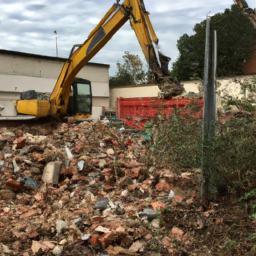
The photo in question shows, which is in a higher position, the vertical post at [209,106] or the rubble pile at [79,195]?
the vertical post at [209,106]

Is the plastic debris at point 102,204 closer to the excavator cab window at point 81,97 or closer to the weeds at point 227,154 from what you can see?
the weeds at point 227,154

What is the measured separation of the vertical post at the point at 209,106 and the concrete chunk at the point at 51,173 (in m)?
2.77

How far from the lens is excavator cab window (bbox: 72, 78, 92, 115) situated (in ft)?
33.3

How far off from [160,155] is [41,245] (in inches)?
93.9

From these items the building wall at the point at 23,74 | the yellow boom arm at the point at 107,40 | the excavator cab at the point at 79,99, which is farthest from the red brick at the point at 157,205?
the building wall at the point at 23,74

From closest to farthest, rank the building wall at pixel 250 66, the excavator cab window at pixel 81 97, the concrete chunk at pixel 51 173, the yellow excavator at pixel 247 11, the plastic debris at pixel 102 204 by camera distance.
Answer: the plastic debris at pixel 102 204, the concrete chunk at pixel 51 173, the excavator cab window at pixel 81 97, the yellow excavator at pixel 247 11, the building wall at pixel 250 66

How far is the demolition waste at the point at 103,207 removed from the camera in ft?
12.0

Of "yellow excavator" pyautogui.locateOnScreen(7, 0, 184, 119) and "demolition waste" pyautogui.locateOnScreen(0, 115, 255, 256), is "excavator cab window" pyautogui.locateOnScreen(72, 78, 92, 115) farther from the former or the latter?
"demolition waste" pyautogui.locateOnScreen(0, 115, 255, 256)

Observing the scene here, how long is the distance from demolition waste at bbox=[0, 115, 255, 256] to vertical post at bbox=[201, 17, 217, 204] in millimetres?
379

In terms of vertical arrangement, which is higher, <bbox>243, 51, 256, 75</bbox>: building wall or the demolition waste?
<bbox>243, 51, 256, 75</bbox>: building wall

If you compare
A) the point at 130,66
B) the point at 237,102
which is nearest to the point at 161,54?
the point at 237,102

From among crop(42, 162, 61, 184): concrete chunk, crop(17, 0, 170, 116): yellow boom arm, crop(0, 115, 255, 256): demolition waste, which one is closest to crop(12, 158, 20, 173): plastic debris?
crop(0, 115, 255, 256): demolition waste

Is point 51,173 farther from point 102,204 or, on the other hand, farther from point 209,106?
point 209,106

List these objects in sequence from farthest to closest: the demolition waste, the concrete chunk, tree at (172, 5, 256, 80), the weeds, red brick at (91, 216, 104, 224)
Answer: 1. tree at (172, 5, 256, 80)
2. the concrete chunk
3. red brick at (91, 216, 104, 224)
4. the weeds
5. the demolition waste
